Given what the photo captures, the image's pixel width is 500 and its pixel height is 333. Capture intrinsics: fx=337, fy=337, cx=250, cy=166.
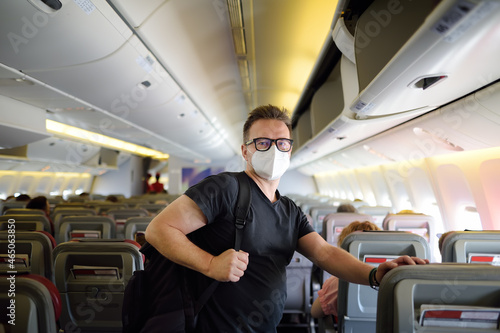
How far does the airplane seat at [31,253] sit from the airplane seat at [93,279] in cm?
45

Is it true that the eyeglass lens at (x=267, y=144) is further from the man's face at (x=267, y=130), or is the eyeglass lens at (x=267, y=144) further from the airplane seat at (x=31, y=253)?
the airplane seat at (x=31, y=253)

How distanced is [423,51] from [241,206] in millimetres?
1123

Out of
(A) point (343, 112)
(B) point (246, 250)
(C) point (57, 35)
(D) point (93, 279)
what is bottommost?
(D) point (93, 279)

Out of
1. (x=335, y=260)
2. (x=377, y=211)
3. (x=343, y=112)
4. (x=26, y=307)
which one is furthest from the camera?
(x=377, y=211)

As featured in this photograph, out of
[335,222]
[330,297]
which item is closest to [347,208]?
[335,222]

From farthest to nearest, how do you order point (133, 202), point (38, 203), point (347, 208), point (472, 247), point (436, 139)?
point (133, 202) → point (38, 203) → point (347, 208) → point (436, 139) → point (472, 247)

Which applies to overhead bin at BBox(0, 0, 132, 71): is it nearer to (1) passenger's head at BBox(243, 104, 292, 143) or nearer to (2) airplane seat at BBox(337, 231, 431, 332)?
(1) passenger's head at BBox(243, 104, 292, 143)

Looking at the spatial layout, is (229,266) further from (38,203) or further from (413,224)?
(38,203)

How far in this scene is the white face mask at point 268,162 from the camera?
5.73 feet

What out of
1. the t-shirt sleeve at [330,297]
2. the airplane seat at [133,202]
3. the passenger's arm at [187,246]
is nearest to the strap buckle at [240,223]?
the passenger's arm at [187,246]

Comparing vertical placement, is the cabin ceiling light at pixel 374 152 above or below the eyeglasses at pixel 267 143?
above

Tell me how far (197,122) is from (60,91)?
430cm

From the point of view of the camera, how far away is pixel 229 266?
1.34 meters

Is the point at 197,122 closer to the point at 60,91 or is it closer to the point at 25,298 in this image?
the point at 60,91
